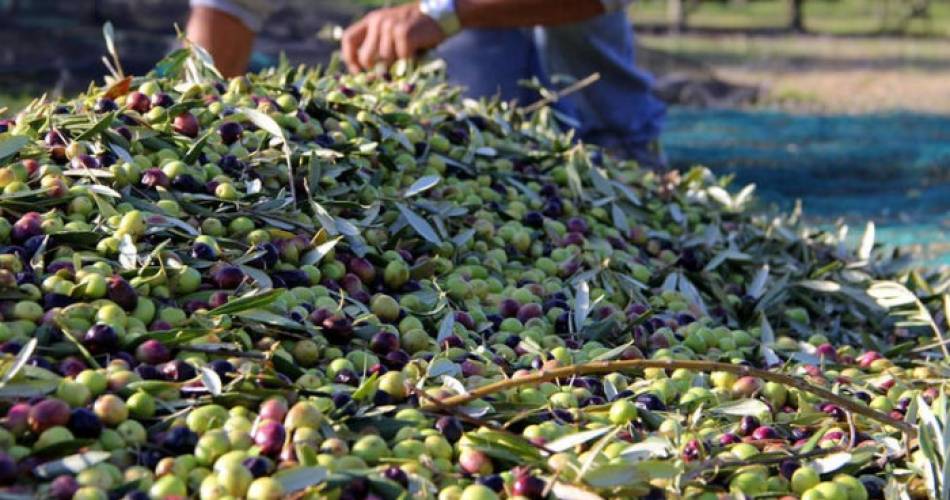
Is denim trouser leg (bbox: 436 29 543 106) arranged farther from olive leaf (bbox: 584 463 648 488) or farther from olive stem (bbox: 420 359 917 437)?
olive leaf (bbox: 584 463 648 488)

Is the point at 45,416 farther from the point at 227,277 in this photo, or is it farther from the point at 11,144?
the point at 11,144

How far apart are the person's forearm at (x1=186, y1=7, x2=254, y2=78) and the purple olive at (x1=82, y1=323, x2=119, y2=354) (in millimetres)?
2438

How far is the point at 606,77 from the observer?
4.66 m

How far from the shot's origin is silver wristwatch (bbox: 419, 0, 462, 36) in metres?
3.53

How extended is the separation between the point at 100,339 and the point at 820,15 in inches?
913

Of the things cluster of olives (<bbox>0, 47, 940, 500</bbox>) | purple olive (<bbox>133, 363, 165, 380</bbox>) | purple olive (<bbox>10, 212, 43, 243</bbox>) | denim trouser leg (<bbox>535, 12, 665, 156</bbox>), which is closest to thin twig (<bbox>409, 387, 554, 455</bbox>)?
cluster of olives (<bbox>0, 47, 940, 500</bbox>)

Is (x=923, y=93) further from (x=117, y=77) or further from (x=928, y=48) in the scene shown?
(x=117, y=77)

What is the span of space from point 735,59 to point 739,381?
12198 millimetres

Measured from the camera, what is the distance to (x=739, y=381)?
186 cm

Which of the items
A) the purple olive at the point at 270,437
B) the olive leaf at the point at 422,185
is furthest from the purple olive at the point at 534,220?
the purple olive at the point at 270,437

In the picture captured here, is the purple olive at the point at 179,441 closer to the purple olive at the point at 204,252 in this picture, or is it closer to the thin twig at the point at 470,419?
the thin twig at the point at 470,419

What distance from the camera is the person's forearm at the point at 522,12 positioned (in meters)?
3.70

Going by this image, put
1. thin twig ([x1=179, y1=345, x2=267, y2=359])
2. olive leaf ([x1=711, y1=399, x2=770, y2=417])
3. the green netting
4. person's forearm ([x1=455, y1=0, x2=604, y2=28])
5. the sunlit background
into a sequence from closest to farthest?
thin twig ([x1=179, y1=345, x2=267, y2=359]) < olive leaf ([x1=711, y1=399, x2=770, y2=417]) < person's forearm ([x1=455, y1=0, x2=604, y2=28]) < the green netting < the sunlit background

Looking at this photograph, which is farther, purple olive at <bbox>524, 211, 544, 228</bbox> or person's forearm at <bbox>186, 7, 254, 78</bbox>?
person's forearm at <bbox>186, 7, 254, 78</bbox>
